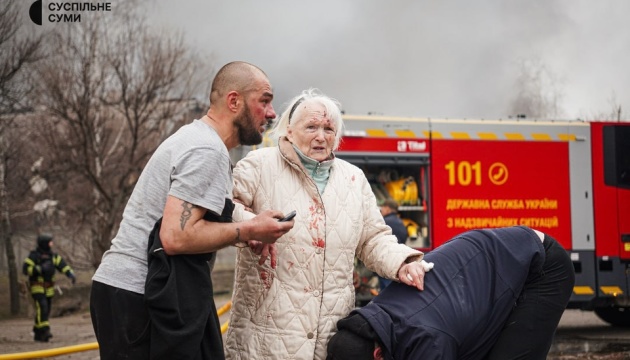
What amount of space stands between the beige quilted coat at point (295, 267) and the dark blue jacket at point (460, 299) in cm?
16

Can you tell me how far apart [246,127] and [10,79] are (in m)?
9.41

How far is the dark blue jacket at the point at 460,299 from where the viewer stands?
9.85 feet

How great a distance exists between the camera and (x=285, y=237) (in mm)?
3029

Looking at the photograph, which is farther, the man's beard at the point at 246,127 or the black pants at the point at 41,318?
the black pants at the point at 41,318

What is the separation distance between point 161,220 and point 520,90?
1790 cm

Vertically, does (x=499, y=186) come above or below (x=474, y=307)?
above

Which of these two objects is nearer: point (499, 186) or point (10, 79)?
point (499, 186)

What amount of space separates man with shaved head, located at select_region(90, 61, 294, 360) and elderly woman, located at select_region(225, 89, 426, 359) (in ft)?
1.04

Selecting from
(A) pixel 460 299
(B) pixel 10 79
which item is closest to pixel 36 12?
(B) pixel 10 79

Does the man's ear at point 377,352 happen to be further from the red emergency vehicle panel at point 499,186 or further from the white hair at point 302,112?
the red emergency vehicle panel at point 499,186

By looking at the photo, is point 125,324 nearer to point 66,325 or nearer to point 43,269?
point 43,269

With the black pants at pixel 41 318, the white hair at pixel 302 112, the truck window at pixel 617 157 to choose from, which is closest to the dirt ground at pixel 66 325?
the black pants at pixel 41 318

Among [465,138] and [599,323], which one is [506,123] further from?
[599,323]

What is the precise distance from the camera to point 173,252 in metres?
2.43
